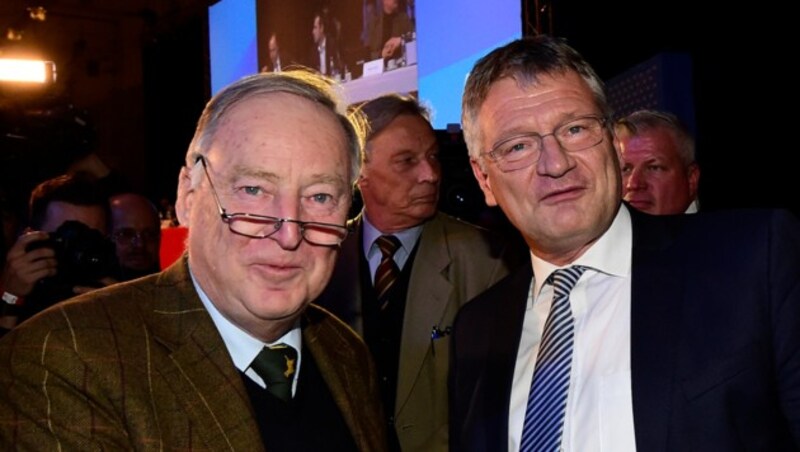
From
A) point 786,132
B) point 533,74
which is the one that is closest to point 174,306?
point 533,74

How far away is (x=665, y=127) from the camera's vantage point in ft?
10.1

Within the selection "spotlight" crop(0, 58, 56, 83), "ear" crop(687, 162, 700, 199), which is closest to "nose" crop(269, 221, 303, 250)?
"ear" crop(687, 162, 700, 199)

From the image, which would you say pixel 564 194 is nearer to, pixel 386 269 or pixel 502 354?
pixel 502 354

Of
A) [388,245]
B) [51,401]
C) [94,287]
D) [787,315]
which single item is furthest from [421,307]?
[51,401]

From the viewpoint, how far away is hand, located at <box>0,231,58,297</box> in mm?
2434

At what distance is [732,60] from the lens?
12.2 ft

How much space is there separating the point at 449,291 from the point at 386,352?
1.05 ft

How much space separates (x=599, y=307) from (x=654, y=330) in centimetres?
16

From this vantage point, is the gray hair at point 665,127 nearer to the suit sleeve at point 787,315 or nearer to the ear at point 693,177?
the ear at point 693,177

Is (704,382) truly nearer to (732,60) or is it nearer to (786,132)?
(786,132)

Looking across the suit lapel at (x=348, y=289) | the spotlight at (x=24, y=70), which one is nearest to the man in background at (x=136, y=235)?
the suit lapel at (x=348, y=289)

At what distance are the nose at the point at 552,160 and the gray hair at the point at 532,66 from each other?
15 centimetres

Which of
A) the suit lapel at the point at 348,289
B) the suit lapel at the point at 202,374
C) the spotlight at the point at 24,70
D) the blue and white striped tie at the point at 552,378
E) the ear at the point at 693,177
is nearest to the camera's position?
the suit lapel at the point at 202,374

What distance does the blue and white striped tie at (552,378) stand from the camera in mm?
1643
